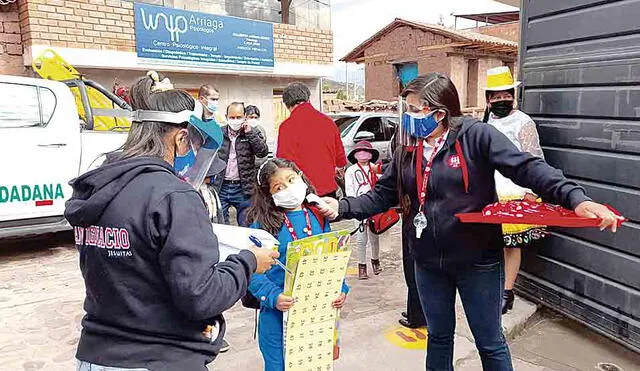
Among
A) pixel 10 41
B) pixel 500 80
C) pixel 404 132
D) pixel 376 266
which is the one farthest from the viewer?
pixel 10 41

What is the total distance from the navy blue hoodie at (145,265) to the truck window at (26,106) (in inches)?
175

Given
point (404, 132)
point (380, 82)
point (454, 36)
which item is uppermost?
point (454, 36)

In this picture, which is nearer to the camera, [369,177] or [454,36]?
A: [369,177]

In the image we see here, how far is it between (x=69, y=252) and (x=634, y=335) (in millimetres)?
5470

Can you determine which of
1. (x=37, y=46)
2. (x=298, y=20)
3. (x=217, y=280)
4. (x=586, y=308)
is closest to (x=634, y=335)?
(x=586, y=308)

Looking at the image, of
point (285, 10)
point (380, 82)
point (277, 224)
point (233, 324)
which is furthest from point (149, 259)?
point (380, 82)

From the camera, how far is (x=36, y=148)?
5.30 metres

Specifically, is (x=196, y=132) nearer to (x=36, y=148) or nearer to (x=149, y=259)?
(x=149, y=259)

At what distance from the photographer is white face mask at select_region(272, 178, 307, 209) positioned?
2.54m

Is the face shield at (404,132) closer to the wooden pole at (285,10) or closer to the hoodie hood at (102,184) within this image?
the hoodie hood at (102,184)

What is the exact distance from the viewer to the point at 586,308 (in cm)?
363

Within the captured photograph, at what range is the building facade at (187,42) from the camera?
27.7 feet

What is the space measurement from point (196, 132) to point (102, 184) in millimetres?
353

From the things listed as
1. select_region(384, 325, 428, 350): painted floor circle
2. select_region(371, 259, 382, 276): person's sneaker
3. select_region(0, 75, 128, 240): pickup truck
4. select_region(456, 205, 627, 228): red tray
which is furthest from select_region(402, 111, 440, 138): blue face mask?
select_region(0, 75, 128, 240): pickup truck
